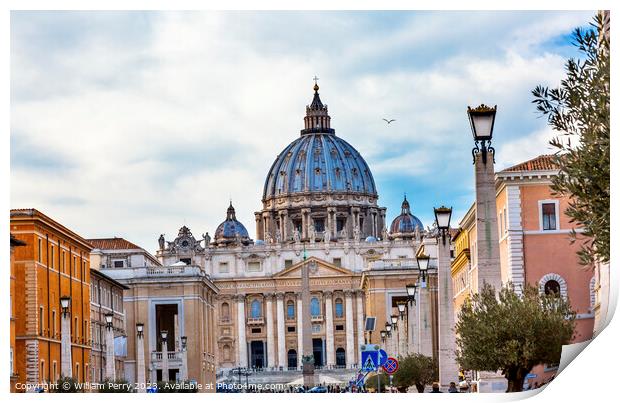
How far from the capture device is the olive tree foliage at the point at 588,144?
1769cm

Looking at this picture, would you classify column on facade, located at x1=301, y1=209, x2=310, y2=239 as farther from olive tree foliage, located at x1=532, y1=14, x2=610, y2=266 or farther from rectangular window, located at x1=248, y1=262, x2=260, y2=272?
olive tree foliage, located at x1=532, y1=14, x2=610, y2=266

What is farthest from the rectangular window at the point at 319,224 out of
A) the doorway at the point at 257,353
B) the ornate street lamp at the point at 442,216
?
the ornate street lamp at the point at 442,216

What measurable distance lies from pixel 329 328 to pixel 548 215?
104 meters

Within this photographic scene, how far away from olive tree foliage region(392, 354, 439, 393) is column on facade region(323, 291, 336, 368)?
105 metres

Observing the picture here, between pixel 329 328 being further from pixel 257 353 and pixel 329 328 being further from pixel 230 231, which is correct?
pixel 230 231

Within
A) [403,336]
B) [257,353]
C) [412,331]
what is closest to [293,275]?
[257,353]

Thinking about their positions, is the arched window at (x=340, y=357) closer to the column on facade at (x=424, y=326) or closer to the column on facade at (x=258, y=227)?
the column on facade at (x=258, y=227)

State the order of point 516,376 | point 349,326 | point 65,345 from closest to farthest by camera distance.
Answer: point 516,376
point 65,345
point 349,326

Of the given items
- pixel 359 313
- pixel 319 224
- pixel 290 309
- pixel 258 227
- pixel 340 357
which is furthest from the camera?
pixel 258 227

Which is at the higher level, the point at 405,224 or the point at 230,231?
the point at 405,224

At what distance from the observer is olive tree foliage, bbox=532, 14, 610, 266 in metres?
17.7

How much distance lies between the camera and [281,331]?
154m

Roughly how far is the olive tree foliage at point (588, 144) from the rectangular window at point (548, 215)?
29.4 metres

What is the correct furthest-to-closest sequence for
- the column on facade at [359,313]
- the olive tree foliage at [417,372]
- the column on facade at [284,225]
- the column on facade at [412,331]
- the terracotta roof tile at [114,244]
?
the column on facade at [284,225]
the column on facade at [359,313]
the terracotta roof tile at [114,244]
the column on facade at [412,331]
the olive tree foliage at [417,372]
